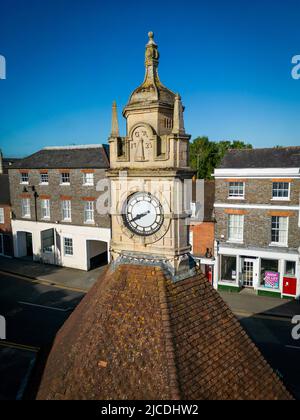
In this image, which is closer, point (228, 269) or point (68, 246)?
point (228, 269)

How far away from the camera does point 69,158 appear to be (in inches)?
1174

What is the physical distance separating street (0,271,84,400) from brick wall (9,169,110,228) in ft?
21.4

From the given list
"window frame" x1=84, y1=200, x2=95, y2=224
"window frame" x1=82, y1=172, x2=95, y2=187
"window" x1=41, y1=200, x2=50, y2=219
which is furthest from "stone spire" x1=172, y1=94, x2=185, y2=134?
"window" x1=41, y1=200, x2=50, y2=219

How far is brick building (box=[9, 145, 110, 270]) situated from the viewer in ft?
92.8

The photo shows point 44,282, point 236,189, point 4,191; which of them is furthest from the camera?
point 4,191

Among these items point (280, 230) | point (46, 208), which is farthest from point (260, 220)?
point (46, 208)

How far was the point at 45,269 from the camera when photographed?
2989 cm

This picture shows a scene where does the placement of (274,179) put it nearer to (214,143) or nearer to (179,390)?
(179,390)

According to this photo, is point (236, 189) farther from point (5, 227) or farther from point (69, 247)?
point (5, 227)

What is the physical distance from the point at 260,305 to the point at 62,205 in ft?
63.0

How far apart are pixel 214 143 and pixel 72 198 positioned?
3670 centimetres

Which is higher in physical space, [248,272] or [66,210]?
[66,210]

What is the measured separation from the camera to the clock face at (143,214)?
710 cm
